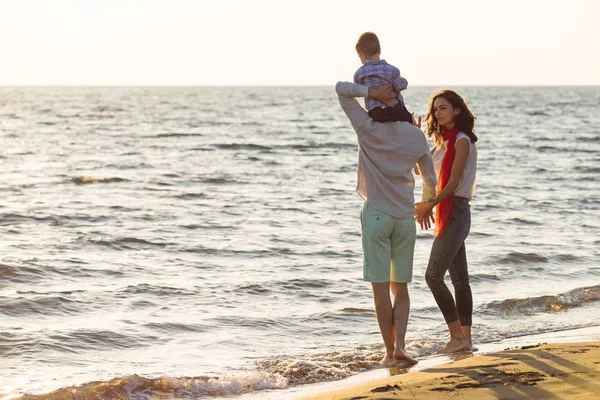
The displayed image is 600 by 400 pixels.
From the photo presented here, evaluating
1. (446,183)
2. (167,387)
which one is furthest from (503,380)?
(167,387)

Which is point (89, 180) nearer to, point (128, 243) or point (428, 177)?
point (128, 243)

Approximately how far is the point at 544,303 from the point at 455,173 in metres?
3.36

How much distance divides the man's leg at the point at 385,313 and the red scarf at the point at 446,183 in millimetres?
616

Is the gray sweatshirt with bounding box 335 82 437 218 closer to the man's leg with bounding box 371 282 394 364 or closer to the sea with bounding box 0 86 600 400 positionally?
the man's leg with bounding box 371 282 394 364

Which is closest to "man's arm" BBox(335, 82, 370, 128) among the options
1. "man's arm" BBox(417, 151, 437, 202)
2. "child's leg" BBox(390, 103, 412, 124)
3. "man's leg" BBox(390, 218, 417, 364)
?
"child's leg" BBox(390, 103, 412, 124)

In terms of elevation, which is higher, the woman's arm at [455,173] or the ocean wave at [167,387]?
the woman's arm at [455,173]

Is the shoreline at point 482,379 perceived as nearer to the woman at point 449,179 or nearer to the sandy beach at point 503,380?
the sandy beach at point 503,380

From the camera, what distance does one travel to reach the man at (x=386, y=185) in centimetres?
591

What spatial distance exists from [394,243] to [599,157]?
25.2m

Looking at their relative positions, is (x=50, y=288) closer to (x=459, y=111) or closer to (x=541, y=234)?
(x=459, y=111)

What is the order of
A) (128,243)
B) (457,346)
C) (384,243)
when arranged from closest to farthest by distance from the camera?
(384,243), (457,346), (128,243)
